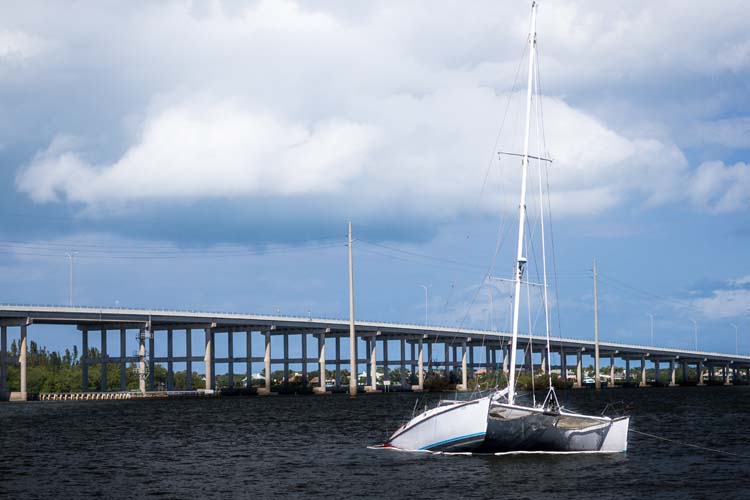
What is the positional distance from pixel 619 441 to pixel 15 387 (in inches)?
6273

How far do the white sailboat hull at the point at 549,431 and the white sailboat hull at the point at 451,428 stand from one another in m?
0.45

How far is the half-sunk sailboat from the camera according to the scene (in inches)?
1628

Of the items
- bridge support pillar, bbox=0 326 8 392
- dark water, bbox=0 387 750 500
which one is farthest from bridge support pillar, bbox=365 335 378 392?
dark water, bbox=0 387 750 500

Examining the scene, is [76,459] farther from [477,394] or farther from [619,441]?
[619,441]

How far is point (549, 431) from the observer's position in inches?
1682

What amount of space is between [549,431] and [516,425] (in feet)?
5.86

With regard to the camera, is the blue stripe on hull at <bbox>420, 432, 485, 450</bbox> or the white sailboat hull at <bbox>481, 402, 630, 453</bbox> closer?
the white sailboat hull at <bbox>481, 402, 630, 453</bbox>

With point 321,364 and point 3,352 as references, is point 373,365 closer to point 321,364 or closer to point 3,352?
point 321,364

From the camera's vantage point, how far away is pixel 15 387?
18475 centimetres

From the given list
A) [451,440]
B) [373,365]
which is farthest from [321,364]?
[451,440]

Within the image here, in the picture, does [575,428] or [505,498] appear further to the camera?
[575,428]

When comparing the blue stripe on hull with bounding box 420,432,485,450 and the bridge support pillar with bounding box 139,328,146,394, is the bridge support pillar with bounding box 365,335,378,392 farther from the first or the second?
the blue stripe on hull with bounding box 420,432,485,450

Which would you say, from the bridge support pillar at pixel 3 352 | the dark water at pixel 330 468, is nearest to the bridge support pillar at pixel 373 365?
the bridge support pillar at pixel 3 352

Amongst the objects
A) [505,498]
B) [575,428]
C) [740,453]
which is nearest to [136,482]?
[505,498]
